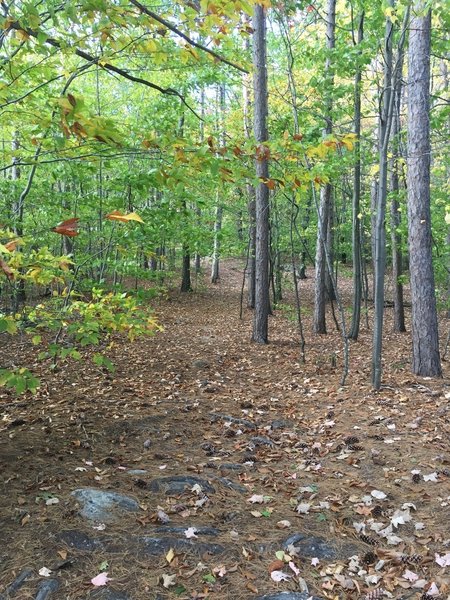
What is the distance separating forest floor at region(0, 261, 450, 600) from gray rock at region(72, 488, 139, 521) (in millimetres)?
15

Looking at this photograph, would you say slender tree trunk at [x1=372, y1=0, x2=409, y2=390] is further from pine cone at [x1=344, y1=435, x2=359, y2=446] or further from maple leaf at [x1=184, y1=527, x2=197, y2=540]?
maple leaf at [x1=184, y1=527, x2=197, y2=540]

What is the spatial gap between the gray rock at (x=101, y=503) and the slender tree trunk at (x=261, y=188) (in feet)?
22.0

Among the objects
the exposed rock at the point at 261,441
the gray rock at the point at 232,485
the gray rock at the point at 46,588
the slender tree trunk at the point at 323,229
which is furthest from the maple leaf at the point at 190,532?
the slender tree trunk at the point at 323,229

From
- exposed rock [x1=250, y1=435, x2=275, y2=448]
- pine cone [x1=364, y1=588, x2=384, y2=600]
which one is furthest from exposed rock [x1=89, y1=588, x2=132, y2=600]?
exposed rock [x1=250, y1=435, x2=275, y2=448]

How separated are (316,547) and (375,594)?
0.50 meters

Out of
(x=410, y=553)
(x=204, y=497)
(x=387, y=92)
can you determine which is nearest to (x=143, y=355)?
(x=204, y=497)

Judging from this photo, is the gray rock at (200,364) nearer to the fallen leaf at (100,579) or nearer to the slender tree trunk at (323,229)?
the slender tree trunk at (323,229)

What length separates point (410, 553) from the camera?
2869 mm

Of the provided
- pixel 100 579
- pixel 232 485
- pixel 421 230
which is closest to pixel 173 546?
pixel 100 579

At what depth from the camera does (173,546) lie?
2875mm

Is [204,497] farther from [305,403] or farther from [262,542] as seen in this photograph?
[305,403]

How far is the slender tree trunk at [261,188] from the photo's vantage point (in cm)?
916

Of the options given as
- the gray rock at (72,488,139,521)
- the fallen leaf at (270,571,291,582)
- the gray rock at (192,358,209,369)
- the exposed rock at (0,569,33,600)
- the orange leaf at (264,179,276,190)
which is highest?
the orange leaf at (264,179,276,190)

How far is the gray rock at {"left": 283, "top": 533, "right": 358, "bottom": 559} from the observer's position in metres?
2.89
